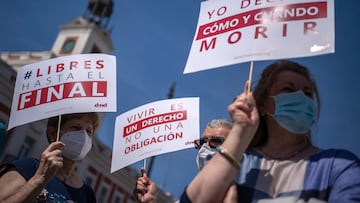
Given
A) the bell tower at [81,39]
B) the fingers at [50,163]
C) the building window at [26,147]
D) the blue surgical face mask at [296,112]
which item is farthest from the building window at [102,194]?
the blue surgical face mask at [296,112]

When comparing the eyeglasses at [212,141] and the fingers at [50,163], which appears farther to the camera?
the eyeglasses at [212,141]

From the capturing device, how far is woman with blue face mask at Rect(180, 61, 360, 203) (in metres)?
1.46

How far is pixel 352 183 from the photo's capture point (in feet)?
4.58

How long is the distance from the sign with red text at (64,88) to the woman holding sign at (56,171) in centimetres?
10

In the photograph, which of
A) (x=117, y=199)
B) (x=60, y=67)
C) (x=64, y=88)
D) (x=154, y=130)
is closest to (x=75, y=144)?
(x=64, y=88)

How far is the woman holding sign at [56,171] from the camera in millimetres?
2268

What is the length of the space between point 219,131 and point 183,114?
787 mm

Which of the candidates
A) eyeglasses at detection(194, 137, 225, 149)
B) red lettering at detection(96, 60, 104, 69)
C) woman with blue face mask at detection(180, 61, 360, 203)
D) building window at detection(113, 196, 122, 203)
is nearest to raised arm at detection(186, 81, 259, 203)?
woman with blue face mask at detection(180, 61, 360, 203)

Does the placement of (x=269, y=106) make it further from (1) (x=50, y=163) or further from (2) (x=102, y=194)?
(2) (x=102, y=194)

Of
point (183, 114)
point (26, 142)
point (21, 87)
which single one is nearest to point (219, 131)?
point (183, 114)

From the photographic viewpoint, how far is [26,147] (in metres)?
21.1

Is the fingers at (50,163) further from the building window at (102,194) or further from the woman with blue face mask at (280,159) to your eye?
the building window at (102,194)

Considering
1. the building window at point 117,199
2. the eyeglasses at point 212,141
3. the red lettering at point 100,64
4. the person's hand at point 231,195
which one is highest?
the red lettering at point 100,64

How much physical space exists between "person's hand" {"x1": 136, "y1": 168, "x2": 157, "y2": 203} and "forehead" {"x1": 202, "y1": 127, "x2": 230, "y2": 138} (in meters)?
0.56
